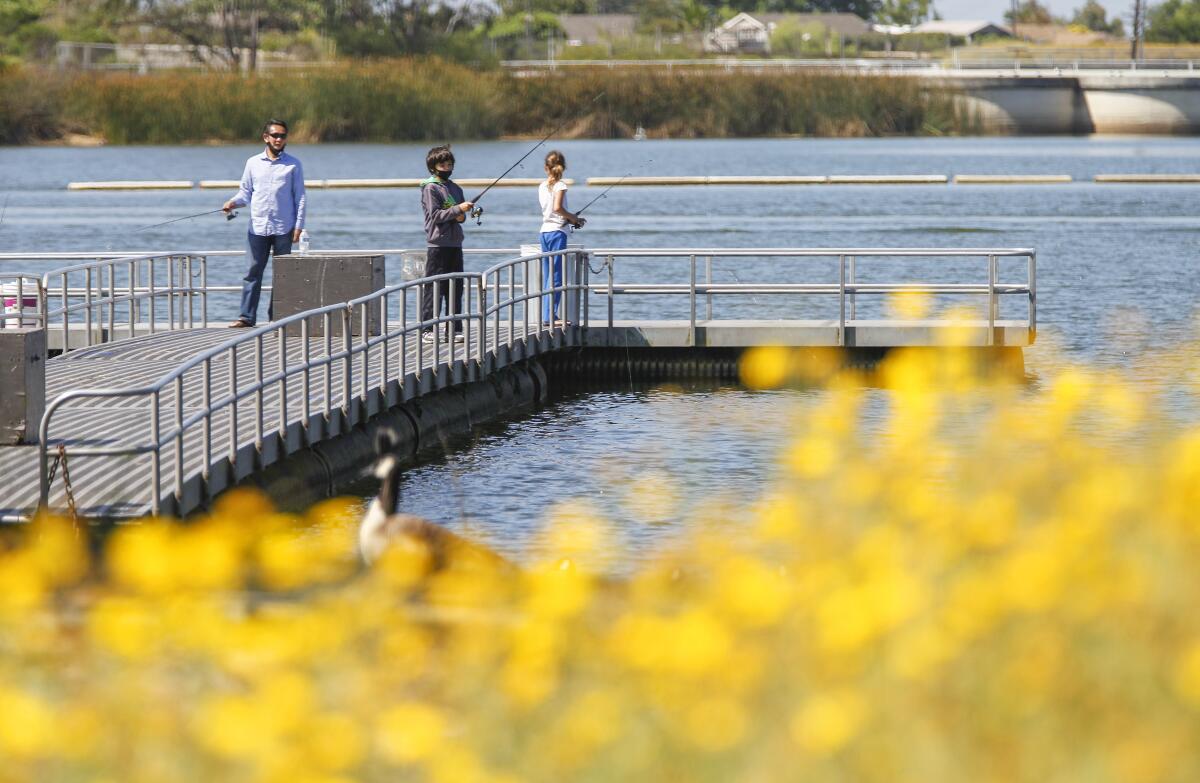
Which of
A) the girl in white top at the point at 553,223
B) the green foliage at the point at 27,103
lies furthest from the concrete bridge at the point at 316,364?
the green foliage at the point at 27,103

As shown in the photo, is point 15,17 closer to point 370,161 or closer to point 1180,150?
point 370,161

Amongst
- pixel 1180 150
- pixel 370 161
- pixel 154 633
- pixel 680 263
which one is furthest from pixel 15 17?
pixel 154 633

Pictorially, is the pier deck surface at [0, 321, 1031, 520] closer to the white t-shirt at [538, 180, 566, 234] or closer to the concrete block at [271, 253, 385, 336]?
the concrete block at [271, 253, 385, 336]

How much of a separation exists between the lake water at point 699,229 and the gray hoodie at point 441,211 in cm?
175

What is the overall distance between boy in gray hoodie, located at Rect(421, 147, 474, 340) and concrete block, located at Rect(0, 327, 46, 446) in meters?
5.28

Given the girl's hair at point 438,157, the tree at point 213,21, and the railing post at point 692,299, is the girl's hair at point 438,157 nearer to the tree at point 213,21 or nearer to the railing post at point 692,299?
the railing post at point 692,299

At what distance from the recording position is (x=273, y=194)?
1783cm

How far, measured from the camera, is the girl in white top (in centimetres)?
1897

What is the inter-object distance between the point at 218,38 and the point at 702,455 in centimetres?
9324

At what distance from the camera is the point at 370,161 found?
71188 millimetres

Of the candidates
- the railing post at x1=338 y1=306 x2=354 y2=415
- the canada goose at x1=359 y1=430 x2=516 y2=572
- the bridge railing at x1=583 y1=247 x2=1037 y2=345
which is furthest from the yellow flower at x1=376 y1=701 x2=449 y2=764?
the railing post at x1=338 y1=306 x2=354 y2=415

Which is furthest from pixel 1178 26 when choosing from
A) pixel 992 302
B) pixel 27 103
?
pixel 992 302

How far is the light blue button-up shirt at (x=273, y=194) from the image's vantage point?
1778cm

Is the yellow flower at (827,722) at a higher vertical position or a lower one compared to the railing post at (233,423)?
higher
